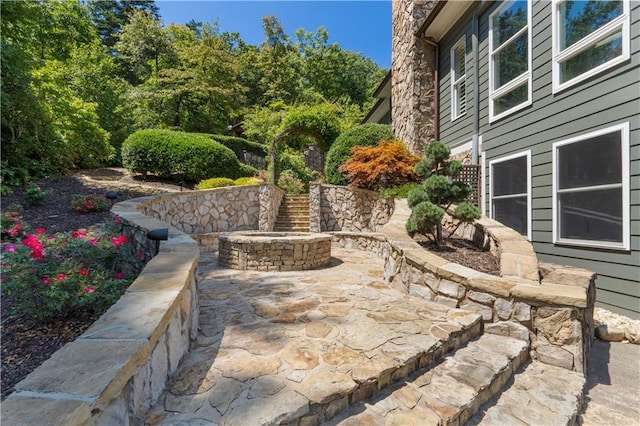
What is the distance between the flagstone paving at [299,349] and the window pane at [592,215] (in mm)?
2602

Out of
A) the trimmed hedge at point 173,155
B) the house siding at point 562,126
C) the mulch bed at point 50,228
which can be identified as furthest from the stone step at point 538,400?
the trimmed hedge at point 173,155

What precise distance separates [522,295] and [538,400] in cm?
80

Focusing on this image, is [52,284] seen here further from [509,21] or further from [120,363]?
[509,21]

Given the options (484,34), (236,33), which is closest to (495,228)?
(484,34)

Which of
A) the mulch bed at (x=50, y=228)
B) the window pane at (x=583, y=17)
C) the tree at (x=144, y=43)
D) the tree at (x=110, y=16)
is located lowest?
the mulch bed at (x=50, y=228)

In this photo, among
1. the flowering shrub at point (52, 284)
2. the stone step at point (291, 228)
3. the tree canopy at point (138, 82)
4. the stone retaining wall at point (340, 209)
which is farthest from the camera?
the stone step at point (291, 228)

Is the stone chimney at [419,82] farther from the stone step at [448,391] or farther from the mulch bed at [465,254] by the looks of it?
the stone step at [448,391]

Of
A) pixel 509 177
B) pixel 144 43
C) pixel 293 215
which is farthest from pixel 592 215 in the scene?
pixel 144 43

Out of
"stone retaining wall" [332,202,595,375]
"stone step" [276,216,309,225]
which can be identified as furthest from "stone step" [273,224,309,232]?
"stone retaining wall" [332,202,595,375]

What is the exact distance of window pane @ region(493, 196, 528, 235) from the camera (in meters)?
5.03

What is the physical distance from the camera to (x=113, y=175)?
905 centimetres

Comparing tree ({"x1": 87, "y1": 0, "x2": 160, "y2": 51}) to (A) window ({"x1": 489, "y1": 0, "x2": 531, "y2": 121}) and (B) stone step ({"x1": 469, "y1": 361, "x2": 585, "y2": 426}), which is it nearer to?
(A) window ({"x1": 489, "y1": 0, "x2": 531, "y2": 121})

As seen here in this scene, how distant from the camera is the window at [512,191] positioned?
16.2ft

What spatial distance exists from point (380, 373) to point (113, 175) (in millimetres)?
10293
